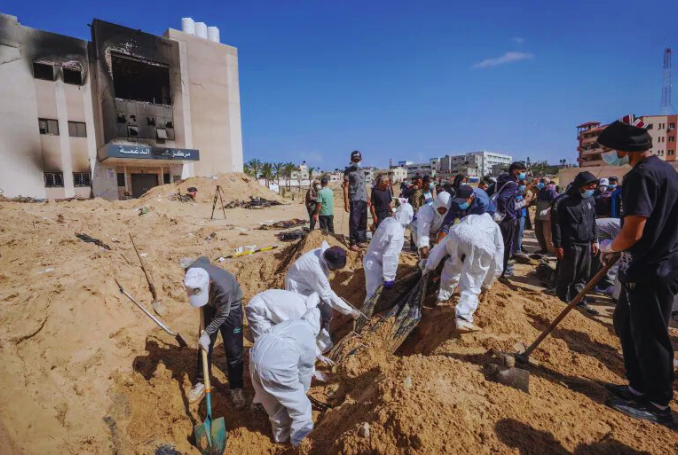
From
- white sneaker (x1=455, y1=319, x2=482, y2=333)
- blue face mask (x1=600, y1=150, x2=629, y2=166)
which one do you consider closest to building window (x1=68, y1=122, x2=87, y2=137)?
white sneaker (x1=455, y1=319, x2=482, y2=333)

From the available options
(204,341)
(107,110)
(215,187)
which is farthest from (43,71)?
(204,341)

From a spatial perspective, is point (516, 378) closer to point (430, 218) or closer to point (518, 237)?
point (430, 218)

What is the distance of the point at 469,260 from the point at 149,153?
25414 millimetres

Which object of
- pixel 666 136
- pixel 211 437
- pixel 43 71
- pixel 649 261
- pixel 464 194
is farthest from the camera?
pixel 666 136

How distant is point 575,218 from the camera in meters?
4.37

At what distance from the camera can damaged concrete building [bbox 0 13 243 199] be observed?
2138cm

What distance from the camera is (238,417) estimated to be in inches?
141

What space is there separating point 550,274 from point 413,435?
484 centimetres

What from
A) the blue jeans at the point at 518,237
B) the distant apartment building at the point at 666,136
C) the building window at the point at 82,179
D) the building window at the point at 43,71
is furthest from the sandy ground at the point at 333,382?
the distant apartment building at the point at 666,136

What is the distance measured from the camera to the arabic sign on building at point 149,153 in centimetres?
2253

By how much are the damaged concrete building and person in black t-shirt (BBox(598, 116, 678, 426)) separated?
26205 millimetres

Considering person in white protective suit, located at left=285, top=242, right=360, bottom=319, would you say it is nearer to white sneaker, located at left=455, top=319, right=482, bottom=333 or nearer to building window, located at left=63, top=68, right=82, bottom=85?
white sneaker, located at left=455, top=319, right=482, bottom=333

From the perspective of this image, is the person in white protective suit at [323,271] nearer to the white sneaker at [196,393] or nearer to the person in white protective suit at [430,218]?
the person in white protective suit at [430,218]

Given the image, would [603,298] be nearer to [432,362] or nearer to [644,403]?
[644,403]
